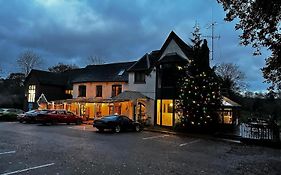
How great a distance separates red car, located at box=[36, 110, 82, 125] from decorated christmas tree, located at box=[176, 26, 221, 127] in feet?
42.9

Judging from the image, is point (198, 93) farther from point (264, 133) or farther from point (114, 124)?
point (114, 124)

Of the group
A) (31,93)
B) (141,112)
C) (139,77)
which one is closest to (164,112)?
(141,112)

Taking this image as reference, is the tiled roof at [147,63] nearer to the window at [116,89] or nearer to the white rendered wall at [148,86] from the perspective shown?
the white rendered wall at [148,86]

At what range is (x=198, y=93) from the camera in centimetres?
2347

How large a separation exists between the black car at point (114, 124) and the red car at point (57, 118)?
8244 millimetres

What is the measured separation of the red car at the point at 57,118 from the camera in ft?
96.3

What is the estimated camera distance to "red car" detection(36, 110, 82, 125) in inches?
1155

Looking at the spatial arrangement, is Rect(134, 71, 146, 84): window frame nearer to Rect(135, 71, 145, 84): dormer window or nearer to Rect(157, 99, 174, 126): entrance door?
Rect(135, 71, 145, 84): dormer window

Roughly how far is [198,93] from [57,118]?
15.7 m

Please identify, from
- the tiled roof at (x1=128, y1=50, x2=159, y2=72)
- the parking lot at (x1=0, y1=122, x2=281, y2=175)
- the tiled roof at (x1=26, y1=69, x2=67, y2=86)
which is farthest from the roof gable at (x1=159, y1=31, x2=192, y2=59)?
the tiled roof at (x1=26, y1=69, x2=67, y2=86)

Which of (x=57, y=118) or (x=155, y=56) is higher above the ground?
(x=155, y=56)

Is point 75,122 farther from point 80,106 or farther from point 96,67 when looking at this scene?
point 96,67

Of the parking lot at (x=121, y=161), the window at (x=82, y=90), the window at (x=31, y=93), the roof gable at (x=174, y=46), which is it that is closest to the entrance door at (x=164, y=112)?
the roof gable at (x=174, y=46)

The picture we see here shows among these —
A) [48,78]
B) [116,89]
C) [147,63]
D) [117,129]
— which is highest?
[147,63]
